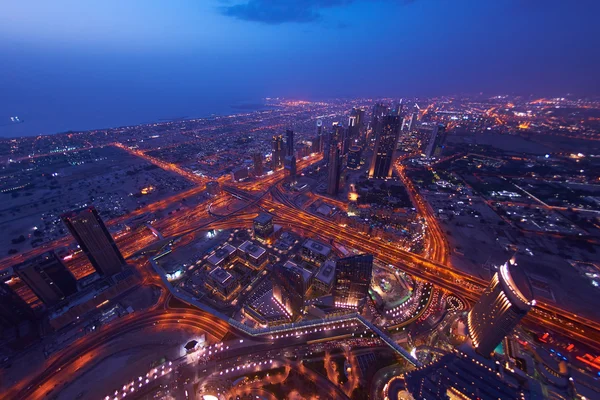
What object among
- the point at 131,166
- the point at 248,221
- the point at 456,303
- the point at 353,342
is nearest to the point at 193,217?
the point at 248,221

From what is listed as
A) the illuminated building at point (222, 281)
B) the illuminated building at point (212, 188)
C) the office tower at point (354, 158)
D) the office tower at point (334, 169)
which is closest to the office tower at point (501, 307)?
the illuminated building at point (222, 281)

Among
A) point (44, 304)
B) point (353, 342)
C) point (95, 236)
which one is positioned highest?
point (95, 236)

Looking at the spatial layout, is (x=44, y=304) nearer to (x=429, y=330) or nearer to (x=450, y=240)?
(x=429, y=330)

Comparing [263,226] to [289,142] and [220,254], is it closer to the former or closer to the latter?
[220,254]

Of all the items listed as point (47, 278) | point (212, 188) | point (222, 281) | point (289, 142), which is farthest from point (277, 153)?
point (47, 278)

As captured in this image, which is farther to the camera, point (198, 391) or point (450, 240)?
point (450, 240)

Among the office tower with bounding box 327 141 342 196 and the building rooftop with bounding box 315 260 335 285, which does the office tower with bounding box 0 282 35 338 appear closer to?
the building rooftop with bounding box 315 260 335 285

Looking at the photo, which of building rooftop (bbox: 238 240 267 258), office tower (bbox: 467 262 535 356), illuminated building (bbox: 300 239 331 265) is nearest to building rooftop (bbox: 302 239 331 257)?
illuminated building (bbox: 300 239 331 265)
